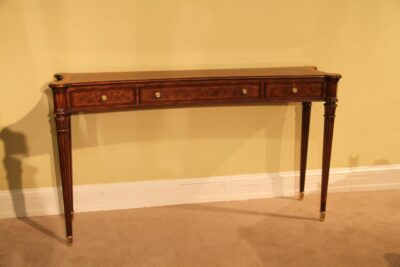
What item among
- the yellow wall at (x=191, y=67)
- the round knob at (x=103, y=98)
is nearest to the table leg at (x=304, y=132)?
the yellow wall at (x=191, y=67)

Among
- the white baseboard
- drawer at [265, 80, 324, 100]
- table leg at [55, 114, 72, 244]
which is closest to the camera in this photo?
table leg at [55, 114, 72, 244]

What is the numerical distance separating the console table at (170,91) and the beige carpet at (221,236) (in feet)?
0.68

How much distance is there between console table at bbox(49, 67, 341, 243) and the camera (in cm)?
193

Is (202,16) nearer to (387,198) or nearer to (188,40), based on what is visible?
(188,40)

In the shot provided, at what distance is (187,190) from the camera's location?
2.63 metres

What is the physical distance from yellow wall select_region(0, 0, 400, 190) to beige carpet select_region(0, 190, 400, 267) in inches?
10.7

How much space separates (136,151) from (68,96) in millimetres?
722

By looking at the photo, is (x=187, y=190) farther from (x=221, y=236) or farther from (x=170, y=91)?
(x=170, y=91)

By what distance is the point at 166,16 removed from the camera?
2344 millimetres

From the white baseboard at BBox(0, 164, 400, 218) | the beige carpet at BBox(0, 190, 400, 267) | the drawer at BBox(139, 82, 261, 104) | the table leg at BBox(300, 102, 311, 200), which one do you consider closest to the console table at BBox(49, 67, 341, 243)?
the drawer at BBox(139, 82, 261, 104)

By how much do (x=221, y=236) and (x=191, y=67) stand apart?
1028 mm

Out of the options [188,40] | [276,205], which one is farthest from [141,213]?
[188,40]

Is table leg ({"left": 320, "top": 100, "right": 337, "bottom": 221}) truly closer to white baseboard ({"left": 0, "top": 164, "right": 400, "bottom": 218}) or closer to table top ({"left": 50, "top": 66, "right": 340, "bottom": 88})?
table top ({"left": 50, "top": 66, "right": 340, "bottom": 88})

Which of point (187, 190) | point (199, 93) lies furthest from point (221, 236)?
point (199, 93)
